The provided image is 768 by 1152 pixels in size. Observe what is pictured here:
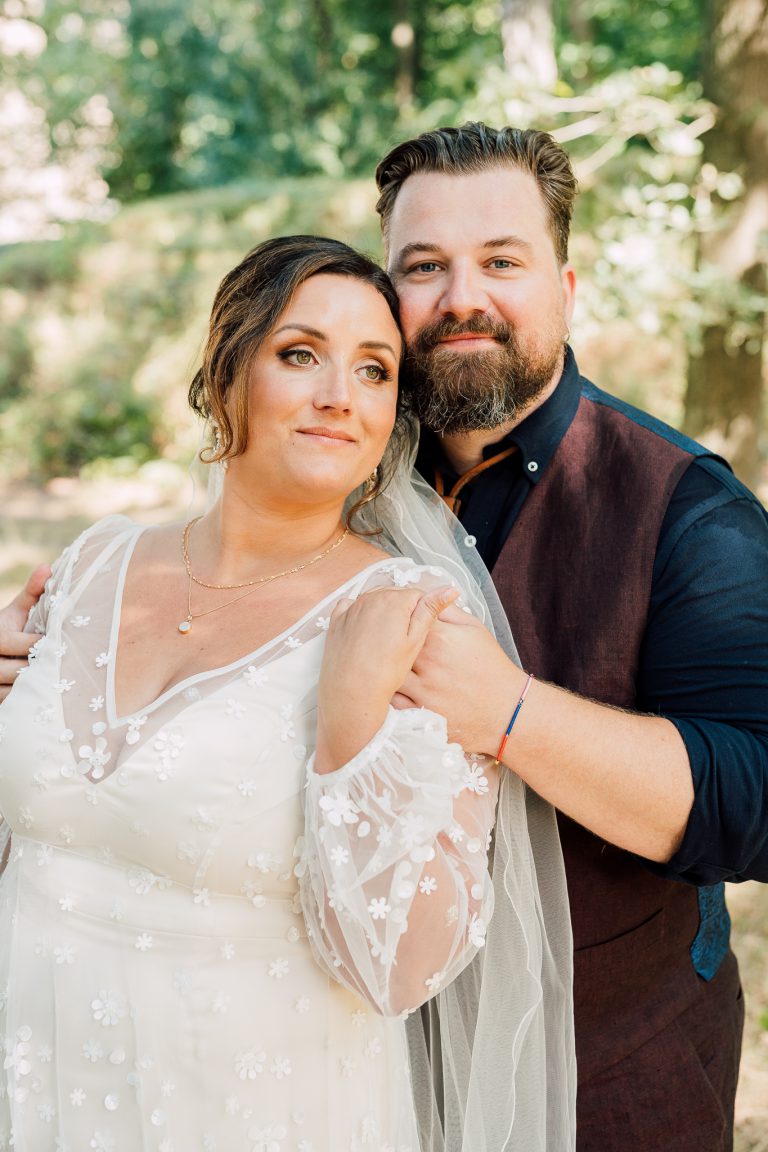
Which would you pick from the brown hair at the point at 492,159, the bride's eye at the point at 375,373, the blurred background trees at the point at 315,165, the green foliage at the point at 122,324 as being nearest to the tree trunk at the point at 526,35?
the blurred background trees at the point at 315,165

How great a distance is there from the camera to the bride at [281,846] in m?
1.65

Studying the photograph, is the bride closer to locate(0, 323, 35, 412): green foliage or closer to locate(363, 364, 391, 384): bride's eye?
locate(363, 364, 391, 384): bride's eye

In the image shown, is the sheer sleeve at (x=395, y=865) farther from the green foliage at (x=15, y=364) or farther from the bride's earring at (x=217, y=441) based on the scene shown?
the green foliage at (x=15, y=364)

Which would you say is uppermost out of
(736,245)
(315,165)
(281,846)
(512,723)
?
(315,165)

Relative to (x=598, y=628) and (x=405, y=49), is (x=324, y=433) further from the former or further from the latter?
(x=405, y=49)

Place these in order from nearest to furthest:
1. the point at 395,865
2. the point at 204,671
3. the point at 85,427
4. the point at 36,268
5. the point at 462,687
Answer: the point at 395,865 → the point at 462,687 → the point at 204,671 → the point at 85,427 → the point at 36,268

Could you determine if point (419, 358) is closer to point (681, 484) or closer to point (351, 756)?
point (681, 484)

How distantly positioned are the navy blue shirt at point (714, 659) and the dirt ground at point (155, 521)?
3.89 ft

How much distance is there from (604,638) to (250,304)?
0.96 m

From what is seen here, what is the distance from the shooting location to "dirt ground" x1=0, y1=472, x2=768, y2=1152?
356 centimetres

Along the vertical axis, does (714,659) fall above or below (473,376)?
below

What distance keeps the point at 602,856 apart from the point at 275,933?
72 centimetres

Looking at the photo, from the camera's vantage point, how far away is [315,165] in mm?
17500

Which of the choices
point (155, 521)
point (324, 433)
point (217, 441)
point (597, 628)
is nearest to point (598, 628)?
point (597, 628)
